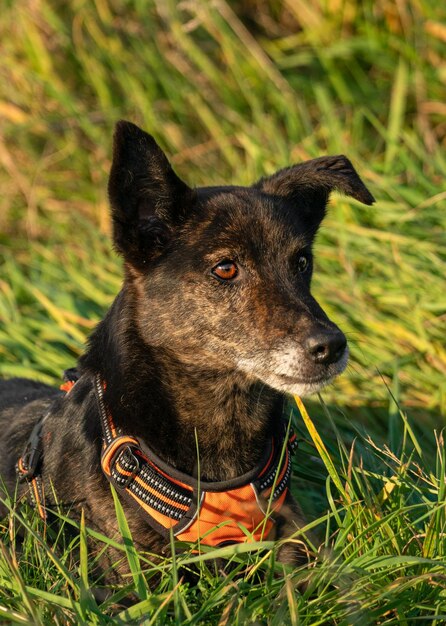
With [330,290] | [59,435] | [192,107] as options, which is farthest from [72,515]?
[192,107]

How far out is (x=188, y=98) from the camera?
22.0 ft

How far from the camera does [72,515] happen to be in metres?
2.95

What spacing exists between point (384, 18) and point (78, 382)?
476 cm

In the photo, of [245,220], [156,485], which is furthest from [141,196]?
[156,485]

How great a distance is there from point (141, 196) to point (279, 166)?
291 cm

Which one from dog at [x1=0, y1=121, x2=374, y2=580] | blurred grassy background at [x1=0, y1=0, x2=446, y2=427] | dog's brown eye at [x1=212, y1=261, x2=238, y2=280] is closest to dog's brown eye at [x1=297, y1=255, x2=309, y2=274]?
dog at [x1=0, y1=121, x2=374, y2=580]

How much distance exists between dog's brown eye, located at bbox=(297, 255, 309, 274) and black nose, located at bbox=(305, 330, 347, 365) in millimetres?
397

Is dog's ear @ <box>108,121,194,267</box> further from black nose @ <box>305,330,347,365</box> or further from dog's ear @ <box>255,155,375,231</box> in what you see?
black nose @ <box>305,330,347,365</box>

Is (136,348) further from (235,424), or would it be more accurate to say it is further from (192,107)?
(192,107)

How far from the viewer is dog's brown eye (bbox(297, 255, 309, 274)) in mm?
3166

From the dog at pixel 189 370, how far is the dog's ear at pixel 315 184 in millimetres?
15

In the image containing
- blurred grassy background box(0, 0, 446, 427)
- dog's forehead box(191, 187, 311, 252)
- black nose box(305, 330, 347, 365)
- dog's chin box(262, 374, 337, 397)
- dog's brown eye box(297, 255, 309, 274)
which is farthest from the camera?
blurred grassy background box(0, 0, 446, 427)

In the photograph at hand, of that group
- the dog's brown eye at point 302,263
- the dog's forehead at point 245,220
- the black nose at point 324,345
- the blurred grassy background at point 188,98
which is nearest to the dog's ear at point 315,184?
the dog's forehead at point 245,220

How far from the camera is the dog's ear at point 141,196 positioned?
2877mm
